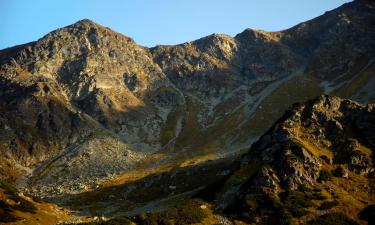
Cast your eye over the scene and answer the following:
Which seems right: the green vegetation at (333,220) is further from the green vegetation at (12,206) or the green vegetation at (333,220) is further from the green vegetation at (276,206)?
the green vegetation at (12,206)

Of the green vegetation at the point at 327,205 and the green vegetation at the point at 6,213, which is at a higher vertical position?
the green vegetation at the point at 6,213

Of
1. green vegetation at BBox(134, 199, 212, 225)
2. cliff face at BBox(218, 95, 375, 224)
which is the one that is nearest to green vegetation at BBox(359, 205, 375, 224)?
cliff face at BBox(218, 95, 375, 224)

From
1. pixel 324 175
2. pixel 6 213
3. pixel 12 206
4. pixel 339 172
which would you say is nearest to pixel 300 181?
pixel 324 175

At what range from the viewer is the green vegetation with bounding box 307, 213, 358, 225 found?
98688mm

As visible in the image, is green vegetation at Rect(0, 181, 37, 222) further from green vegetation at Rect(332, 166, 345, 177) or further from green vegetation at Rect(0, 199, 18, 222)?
green vegetation at Rect(332, 166, 345, 177)

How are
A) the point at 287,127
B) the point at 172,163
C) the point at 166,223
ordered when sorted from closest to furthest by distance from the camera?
the point at 166,223
the point at 287,127
the point at 172,163

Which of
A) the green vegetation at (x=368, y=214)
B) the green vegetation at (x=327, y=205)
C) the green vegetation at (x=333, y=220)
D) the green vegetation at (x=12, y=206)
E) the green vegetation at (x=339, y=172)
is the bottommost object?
the green vegetation at (x=368, y=214)

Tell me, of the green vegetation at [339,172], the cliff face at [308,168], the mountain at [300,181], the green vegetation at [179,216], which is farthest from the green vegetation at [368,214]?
Answer: the green vegetation at [179,216]

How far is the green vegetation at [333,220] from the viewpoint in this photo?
98688mm

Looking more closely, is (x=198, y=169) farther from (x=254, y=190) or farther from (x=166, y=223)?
(x=166, y=223)

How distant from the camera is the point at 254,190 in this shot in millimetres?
114125

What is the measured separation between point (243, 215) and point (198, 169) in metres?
59.9

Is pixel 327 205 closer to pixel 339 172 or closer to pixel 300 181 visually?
pixel 300 181

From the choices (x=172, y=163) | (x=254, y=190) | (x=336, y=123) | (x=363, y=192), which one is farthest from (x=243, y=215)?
(x=172, y=163)
